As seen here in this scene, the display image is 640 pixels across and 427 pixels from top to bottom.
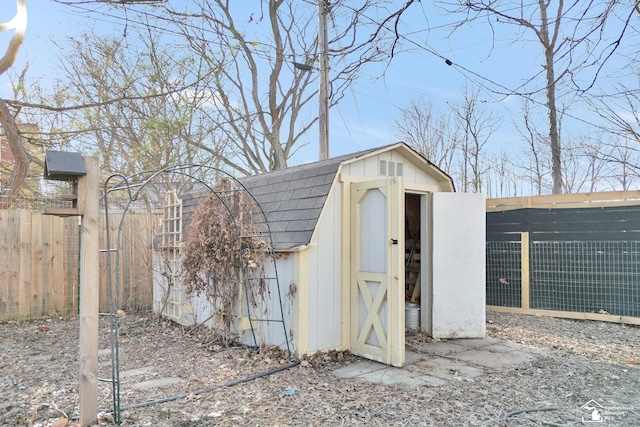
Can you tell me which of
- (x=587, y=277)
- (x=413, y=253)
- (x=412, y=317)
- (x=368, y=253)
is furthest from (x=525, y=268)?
(x=368, y=253)

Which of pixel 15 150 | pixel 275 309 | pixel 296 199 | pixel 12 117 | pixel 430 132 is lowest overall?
pixel 275 309

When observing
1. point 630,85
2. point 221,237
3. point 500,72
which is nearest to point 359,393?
point 221,237

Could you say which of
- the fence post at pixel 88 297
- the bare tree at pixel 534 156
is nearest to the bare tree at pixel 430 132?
the bare tree at pixel 534 156

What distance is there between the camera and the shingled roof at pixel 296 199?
4545 millimetres

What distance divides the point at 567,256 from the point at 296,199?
4510mm

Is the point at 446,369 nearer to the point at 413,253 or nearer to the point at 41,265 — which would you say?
the point at 413,253

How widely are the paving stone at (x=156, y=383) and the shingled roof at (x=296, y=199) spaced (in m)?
1.58

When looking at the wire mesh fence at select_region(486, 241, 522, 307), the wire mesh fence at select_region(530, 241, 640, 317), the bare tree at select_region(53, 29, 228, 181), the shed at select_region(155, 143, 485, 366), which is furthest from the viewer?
the bare tree at select_region(53, 29, 228, 181)

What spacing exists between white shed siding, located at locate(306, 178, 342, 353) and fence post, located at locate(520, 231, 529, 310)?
3847 mm

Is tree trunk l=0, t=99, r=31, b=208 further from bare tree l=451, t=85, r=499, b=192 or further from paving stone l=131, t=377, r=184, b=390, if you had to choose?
bare tree l=451, t=85, r=499, b=192

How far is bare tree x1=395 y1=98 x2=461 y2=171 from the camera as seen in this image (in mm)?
12547

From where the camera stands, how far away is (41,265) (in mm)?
6570

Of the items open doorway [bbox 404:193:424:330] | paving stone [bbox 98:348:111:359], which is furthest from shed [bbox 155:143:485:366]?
paving stone [bbox 98:348:111:359]

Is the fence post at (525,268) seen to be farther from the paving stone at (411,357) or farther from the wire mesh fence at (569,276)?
the paving stone at (411,357)
